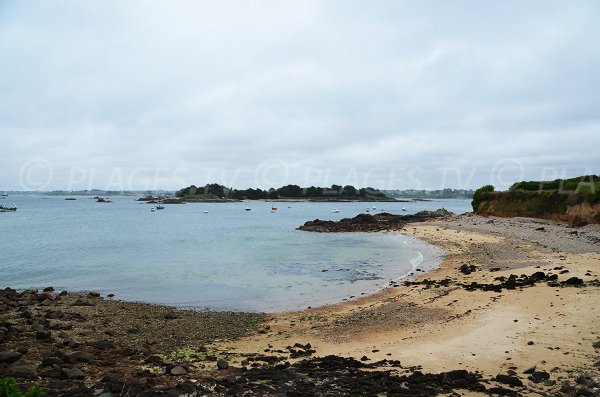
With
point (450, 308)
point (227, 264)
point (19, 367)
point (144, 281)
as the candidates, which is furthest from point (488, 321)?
point (227, 264)

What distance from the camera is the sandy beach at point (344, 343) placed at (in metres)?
7.42

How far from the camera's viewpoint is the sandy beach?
7418mm

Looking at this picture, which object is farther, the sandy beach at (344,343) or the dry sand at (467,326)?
the dry sand at (467,326)

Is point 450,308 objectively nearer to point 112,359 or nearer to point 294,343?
point 294,343

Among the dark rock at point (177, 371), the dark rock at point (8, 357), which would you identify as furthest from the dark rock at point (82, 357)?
the dark rock at point (177, 371)

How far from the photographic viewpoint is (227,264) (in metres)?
29.6

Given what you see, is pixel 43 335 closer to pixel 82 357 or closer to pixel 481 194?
pixel 82 357

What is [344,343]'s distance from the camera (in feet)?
37.8

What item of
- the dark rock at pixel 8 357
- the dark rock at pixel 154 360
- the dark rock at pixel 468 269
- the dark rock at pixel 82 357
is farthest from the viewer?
the dark rock at pixel 468 269

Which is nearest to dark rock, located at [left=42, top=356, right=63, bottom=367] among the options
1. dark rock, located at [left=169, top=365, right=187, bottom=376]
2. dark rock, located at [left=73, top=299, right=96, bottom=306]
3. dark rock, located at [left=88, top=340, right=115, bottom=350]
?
dark rock, located at [left=88, top=340, right=115, bottom=350]

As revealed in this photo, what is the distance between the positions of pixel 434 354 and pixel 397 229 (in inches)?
1955

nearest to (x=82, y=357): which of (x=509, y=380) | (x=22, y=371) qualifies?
(x=22, y=371)

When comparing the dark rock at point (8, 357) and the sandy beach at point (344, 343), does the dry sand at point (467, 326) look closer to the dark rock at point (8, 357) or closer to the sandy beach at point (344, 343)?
the sandy beach at point (344, 343)

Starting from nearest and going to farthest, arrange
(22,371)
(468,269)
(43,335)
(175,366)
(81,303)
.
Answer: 1. (22,371)
2. (175,366)
3. (43,335)
4. (81,303)
5. (468,269)
